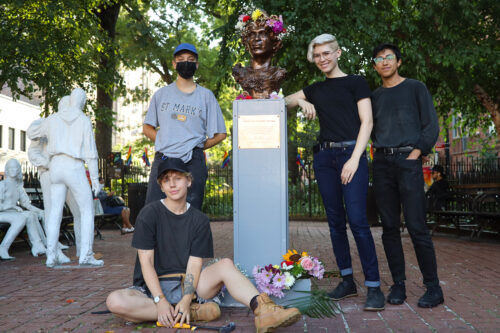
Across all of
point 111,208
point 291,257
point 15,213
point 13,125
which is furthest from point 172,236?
point 13,125

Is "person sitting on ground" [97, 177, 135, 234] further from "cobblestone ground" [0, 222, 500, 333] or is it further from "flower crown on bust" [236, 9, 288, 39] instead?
"flower crown on bust" [236, 9, 288, 39]

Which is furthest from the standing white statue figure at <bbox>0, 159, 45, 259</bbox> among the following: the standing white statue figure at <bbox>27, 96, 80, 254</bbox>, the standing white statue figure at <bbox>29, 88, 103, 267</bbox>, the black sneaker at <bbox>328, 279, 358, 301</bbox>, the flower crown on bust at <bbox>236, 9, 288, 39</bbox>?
the black sneaker at <bbox>328, 279, 358, 301</bbox>

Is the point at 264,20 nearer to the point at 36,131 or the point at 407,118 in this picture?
the point at 407,118

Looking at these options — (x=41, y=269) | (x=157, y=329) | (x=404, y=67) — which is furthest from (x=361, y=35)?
(x=157, y=329)

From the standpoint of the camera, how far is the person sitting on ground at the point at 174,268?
381cm

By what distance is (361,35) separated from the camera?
1173 cm

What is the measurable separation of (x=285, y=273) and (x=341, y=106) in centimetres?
154

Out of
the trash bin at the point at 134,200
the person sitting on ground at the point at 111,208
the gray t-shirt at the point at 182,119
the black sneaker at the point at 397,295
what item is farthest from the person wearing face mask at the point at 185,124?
the trash bin at the point at 134,200

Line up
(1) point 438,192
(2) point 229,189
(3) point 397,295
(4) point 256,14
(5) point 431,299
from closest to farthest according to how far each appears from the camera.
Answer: (5) point 431,299, (3) point 397,295, (4) point 256,14, (1) point 438,192, (2) point 229,189

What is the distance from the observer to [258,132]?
495 cm

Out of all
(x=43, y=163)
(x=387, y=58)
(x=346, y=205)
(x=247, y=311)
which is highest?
(x=387, y=58)

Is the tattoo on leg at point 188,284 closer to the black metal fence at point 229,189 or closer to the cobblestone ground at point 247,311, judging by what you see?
the cobblestone ground at point 247,311

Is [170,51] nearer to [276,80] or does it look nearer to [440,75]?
[440,75]

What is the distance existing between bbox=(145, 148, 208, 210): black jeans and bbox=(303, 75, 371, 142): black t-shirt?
1.17 metres
